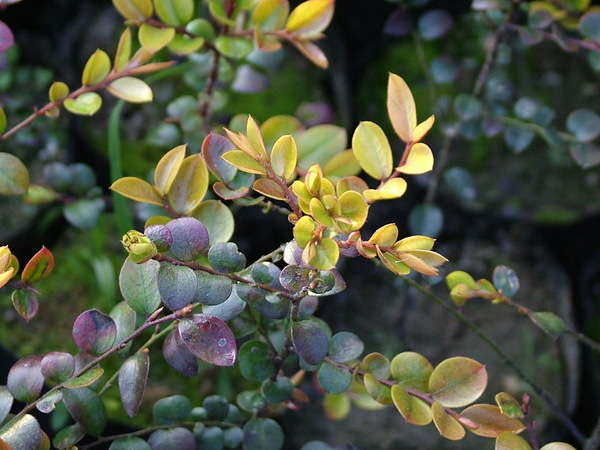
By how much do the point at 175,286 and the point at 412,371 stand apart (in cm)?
25

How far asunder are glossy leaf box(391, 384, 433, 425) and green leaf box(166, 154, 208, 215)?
267 millimetres

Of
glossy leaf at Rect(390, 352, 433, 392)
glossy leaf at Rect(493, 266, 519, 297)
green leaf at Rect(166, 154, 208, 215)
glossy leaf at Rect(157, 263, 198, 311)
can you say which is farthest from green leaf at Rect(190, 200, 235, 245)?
glossy leaf at Rect(493, 266, 519, 297)

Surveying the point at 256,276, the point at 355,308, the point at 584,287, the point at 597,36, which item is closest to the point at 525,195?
the point at 584,287

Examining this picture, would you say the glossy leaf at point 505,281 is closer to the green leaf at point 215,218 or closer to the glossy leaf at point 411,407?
the glossy leaf at point 411,407

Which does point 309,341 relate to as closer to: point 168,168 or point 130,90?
point 168,168

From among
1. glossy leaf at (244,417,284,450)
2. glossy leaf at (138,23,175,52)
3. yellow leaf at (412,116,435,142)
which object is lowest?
glossy leaf at (244,417,284,450)

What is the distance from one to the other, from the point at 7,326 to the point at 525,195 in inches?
48.1

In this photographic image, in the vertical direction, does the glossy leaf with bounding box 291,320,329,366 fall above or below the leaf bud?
below

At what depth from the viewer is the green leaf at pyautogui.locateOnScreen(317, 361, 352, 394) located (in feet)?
1.83

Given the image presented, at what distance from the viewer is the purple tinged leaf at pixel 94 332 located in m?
0.52

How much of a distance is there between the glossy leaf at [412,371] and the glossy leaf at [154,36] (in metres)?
0.44

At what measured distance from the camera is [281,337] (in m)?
0.62

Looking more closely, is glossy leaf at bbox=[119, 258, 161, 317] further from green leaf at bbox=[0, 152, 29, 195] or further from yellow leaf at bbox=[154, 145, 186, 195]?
green leaf at bbox=[0, 152, 29, 195]

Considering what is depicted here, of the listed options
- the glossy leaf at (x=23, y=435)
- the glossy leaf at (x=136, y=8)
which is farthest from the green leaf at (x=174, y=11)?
the glossy leaf at (x=23, y=435)
